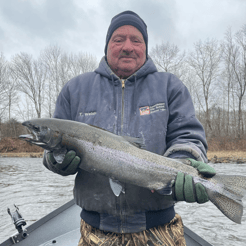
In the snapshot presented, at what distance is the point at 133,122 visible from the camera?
2.06m

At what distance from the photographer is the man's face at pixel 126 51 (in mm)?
2271

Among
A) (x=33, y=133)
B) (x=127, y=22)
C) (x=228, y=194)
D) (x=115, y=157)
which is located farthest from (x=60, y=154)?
(x=127, y=22)

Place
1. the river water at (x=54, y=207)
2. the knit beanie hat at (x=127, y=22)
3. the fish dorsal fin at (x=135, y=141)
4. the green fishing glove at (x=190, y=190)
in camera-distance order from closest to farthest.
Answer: the green fishing glove at (x=190, y=190)
the fish dorsal fin at (x=135, y=141)
the knit beanie hat at (x=127, y=22)
the river water at (x=54, y=207)

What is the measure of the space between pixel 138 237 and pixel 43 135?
4.03 ft

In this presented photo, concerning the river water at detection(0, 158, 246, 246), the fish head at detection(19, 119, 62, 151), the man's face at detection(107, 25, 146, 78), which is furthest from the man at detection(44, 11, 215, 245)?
the river water at detection(0, 158, 246, 246)

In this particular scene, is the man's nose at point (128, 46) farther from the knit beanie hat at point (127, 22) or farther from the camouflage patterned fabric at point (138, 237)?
the camouflage patterned fabric at point (138, 237)

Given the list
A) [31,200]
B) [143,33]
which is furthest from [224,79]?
[143,33]

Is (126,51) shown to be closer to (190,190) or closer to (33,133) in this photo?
(33,133)

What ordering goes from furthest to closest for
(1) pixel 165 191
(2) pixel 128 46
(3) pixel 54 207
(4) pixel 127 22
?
(3) pixel 54 207 < (4) pixel 127 22 < (2) pixel 128 46 < (1) pixel 165 191

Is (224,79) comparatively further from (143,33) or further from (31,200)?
(143,33)

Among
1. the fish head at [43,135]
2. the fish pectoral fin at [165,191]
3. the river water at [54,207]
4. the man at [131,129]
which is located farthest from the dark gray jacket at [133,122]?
the river water at [54,207]

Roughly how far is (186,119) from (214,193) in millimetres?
701

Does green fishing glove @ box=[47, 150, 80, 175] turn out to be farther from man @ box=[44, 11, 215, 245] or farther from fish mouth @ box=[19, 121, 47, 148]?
fish mouth @ box=[19, 121, 47, 148]

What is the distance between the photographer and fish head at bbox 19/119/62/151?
1882 millimetres
